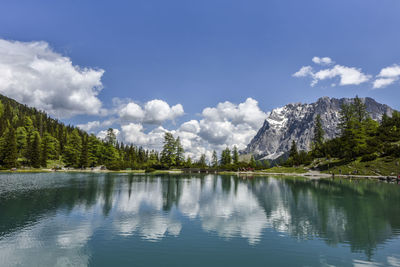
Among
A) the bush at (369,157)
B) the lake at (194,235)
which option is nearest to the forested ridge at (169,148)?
the bush at (369,157)

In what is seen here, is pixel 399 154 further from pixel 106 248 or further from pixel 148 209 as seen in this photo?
pixel 106 248

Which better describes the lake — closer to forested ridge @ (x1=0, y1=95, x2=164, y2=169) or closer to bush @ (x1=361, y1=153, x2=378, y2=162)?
bush @ (x1=361, y1=153, x2=378, y2=162)

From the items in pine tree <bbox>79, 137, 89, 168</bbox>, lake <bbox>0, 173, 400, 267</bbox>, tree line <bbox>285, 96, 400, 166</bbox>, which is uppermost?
tree line <bbox>285, 96, 400, 166</bbox>

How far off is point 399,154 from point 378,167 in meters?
8.00

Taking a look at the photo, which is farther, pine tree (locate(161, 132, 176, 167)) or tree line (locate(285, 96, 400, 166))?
pine tree (locate(161, 132, 176, 167))

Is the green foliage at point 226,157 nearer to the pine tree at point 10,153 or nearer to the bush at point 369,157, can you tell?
the bush at point 369,157

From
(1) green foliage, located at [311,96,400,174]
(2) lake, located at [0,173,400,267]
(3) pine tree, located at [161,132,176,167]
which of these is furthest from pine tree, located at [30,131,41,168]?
(1) green foliage, located at [311,96,400,174]

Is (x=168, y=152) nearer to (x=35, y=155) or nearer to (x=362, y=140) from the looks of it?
(x=35, y=155)

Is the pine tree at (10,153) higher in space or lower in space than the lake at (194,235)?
higher

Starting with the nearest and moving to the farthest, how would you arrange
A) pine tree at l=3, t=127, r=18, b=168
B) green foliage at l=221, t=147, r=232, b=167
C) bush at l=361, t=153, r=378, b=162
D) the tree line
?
bush at l=361, t=153, r=378, b=162 → the tree line → pine tree at l=3, t=127, r=18, b=168 → green foliage at l=221, t=147, r=232, b=167

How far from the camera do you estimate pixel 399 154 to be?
77.7 m

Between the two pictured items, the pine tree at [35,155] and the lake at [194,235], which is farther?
the pine tree at [35,155]

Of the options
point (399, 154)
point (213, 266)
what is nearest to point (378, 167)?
point (399, 154)

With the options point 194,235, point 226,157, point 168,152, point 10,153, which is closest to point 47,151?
point 10,153
